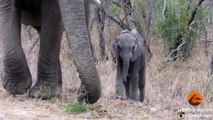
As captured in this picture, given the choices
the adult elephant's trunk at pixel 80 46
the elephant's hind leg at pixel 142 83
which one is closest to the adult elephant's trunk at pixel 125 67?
the elephant's hind leg at pixel 142 83

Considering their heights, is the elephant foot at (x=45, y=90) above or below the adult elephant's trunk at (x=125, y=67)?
below

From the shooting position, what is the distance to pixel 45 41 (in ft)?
22.2

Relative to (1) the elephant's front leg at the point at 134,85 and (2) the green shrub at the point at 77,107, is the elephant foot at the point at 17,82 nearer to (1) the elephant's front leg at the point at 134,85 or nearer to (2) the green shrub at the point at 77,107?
(2) the green shrub at the point at 77,107

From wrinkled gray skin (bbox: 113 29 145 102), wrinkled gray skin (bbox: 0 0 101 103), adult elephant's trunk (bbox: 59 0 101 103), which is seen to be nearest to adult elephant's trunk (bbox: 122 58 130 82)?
wrinkled gray skin (bbox: 113 29 145 102)

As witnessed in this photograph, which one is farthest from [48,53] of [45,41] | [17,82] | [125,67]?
[125,67]

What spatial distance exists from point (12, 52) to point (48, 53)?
71cm

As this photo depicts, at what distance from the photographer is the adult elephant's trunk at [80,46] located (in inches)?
202

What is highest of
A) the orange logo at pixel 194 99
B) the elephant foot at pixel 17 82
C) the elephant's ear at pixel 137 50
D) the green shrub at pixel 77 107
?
the elephant's ear at pixel 137 50

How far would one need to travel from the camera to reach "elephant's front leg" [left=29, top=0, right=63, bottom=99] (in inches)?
262

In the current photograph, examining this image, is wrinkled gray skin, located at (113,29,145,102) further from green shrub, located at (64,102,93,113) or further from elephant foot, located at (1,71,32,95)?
green shrub, located at (64,102,93,113)

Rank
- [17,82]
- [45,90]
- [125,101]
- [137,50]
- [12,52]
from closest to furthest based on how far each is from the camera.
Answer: [12,52] < [17,82] < [45,90] < [125,101] < [137,50]

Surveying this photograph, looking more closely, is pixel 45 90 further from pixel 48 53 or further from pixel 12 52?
pixel 12 52

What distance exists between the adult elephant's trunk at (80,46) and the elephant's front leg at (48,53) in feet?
4.03

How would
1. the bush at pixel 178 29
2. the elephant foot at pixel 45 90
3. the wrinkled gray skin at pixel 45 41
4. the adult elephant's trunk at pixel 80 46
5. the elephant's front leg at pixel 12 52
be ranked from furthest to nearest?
1. the bush at pixel 178 29
2. the elephant foot at pixel 45 90
3. the elephant's front leg at pixel 12 52
4. the wrinkled gray skin at pixel 45 41
5. the adult elephant's trunk at pixel 80 46
